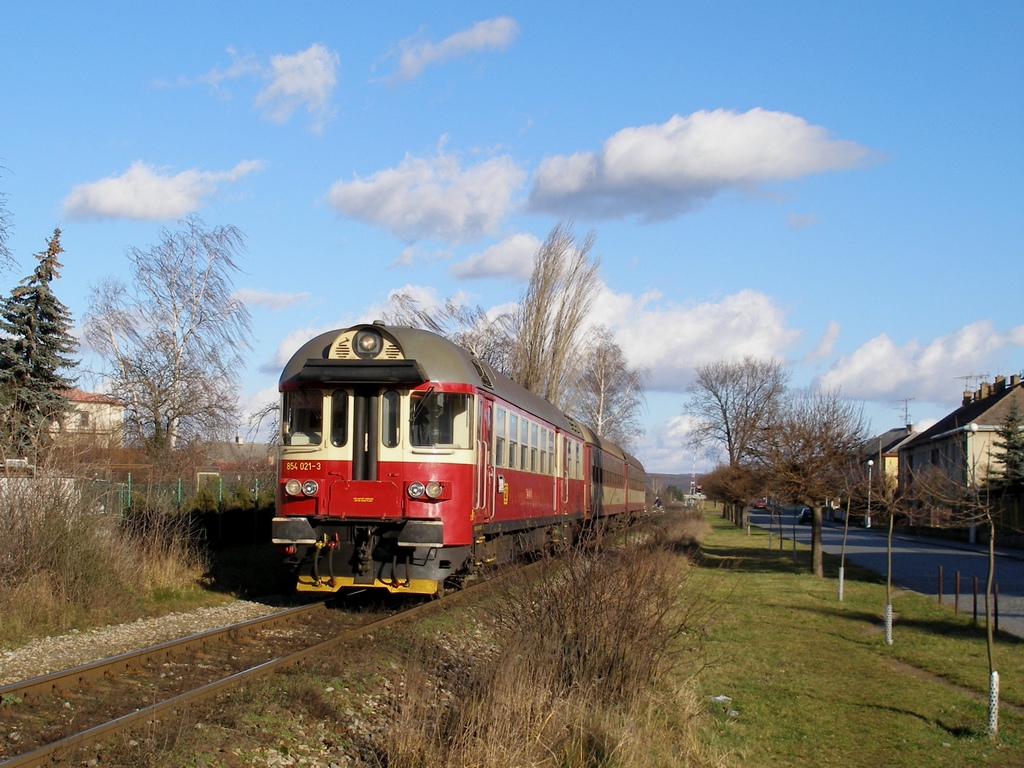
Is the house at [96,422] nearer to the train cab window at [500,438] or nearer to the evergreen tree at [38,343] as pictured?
the evergreen tree at [38,343]

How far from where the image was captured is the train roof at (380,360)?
38.0 feet

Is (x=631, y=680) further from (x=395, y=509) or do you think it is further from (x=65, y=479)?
(x=65, y=479)

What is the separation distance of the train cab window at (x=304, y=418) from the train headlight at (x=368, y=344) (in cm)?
70

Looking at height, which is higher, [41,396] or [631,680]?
[41,396]

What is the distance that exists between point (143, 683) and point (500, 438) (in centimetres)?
644

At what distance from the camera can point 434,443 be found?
11781 millimetres

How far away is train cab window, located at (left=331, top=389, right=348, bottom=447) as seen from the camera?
11914 millimetres

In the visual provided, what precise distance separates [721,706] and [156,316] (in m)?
25.6

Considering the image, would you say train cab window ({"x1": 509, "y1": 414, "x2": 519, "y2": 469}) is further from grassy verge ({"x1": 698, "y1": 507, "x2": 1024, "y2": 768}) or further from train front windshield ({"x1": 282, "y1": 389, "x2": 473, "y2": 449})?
grassy verge ({"x1": 698, "y1": 507, "x2": 1024, "y2": 768})

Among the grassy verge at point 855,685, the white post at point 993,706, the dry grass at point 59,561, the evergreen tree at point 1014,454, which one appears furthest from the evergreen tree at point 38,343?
the evergreen tree at point 1014,454

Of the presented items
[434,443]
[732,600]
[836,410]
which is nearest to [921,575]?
[836,410]

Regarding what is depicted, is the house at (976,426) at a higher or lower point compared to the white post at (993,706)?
higher

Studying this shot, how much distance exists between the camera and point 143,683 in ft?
26.7

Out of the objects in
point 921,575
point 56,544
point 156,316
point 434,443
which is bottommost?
point 921,575
